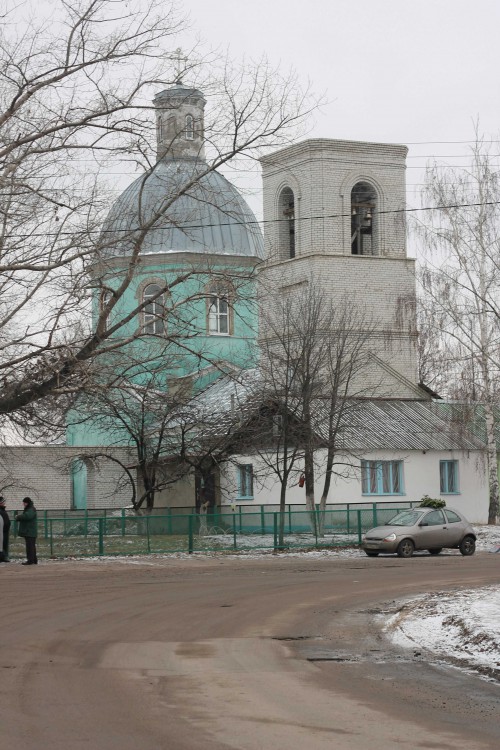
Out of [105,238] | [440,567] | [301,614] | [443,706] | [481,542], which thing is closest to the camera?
[443,706]

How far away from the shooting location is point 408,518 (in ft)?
112

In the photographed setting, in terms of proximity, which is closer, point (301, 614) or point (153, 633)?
point (153, 633)

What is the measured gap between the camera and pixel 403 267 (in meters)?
53.1

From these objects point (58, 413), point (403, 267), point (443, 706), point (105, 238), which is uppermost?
point (403, 267)

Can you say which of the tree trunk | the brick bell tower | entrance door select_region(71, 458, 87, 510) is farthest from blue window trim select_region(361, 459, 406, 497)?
entrance door select_region(71, 458, 87, 510)

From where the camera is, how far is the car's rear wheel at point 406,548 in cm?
3331

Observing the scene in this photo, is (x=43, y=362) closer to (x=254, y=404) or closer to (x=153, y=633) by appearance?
(x=153, y=633)

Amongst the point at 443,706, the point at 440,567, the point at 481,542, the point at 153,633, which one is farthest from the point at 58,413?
the point at 443,706

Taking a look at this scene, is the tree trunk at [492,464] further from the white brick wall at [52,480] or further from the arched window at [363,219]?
the white brick wall at [52,480]

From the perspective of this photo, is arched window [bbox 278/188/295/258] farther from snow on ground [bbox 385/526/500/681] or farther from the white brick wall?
snow on ground [bbox 385/526/500/681]

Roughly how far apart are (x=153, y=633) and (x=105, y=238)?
1238cm

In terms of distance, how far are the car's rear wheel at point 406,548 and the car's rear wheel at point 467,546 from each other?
1.40 m

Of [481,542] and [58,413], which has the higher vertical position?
[58,413]

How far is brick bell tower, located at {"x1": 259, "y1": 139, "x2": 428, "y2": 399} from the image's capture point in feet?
169
